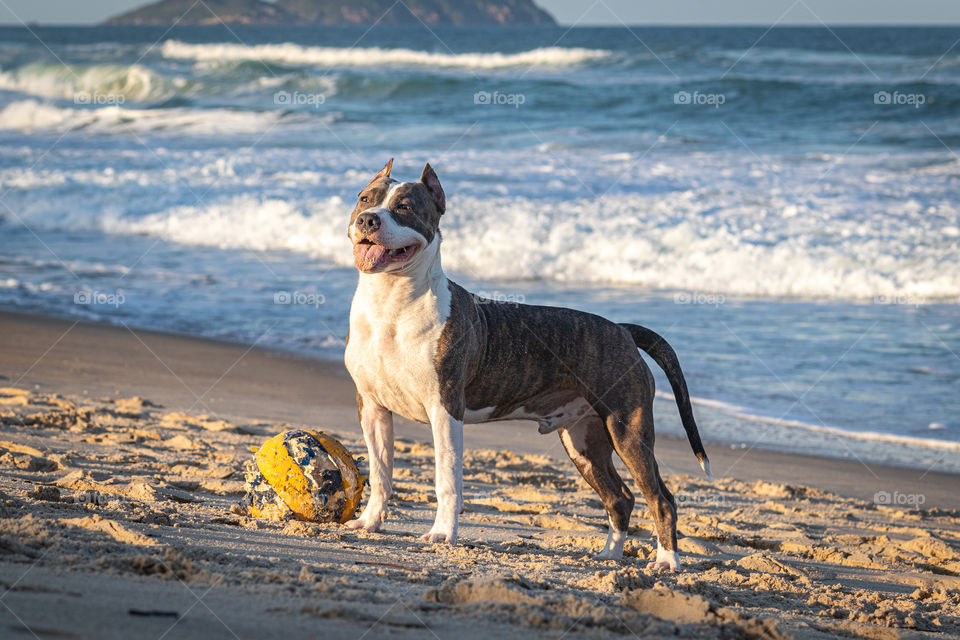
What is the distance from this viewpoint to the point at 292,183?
18.8 m

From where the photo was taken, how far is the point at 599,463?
17.6ft

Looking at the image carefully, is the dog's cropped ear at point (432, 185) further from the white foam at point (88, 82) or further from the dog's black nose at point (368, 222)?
the white foam at point (88, 82)

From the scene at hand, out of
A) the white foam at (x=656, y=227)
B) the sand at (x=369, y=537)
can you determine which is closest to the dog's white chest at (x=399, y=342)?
the sand at (x=369, y=537)

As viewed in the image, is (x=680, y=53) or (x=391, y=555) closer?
(x=391, y=555)

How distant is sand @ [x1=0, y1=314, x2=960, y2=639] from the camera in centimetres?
318

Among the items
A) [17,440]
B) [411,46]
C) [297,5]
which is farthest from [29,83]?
[297,5]

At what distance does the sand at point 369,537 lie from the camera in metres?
3.18

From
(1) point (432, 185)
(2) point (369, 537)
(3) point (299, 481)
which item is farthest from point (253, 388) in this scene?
(1) point (432, 185)

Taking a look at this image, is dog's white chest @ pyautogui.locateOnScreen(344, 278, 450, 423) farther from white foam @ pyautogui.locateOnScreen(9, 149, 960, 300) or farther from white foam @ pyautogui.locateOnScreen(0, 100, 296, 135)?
white foam @ pyautogui.locateOnScreen(0, 100, 296, 135)

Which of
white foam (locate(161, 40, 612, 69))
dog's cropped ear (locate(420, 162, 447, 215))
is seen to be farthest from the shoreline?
white foam (locate(161, 40, 612, 69))

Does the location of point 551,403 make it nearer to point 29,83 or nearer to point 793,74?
point 793,74

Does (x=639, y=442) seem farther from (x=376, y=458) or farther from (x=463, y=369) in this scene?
(x=376, y=458)

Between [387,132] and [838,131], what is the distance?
10505 mm

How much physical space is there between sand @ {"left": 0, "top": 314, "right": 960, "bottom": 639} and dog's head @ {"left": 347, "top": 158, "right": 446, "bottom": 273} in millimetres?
1266
